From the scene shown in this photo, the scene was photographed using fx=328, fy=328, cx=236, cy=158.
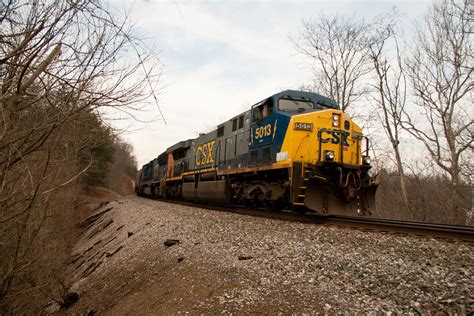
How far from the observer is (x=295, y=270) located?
4445 mm

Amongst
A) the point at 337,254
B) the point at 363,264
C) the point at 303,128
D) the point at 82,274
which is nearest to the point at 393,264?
the point at 363,264

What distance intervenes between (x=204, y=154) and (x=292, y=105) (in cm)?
654

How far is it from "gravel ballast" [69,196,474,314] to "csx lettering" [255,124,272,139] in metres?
3.01

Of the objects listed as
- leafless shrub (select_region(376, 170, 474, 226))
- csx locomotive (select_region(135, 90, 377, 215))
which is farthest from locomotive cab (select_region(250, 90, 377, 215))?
leafless shrub (select_region(376, 170, 474, 226))

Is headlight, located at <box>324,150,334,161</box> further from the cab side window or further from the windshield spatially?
the cab side window

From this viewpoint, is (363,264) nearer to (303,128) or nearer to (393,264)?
(393,264)

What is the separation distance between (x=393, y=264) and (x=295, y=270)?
1250 mm

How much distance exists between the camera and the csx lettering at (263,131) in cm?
949

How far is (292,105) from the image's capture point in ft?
31.2

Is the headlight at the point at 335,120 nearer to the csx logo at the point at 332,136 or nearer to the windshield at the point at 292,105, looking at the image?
the csx logo at the point at 332,136

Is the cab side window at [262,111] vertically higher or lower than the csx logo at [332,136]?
higher

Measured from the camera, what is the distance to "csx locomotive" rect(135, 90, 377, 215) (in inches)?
318

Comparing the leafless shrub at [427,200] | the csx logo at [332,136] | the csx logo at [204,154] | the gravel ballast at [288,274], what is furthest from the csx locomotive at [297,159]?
the leafless shrub at [427,200]

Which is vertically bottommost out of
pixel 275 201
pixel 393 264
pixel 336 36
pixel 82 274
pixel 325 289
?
pixel 82 274
